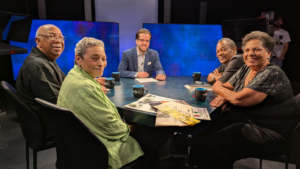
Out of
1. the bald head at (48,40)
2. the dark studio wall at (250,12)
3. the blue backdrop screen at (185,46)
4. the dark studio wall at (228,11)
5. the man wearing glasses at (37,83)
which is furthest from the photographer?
the dark studio wall at (250,12)

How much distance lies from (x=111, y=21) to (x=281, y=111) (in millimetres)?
3720

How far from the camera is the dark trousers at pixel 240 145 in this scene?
146 centimetres

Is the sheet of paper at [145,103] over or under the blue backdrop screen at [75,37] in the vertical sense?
under

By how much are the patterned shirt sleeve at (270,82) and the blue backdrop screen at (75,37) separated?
3.24 metres

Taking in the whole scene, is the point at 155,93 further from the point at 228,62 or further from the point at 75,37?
the point at 75,37

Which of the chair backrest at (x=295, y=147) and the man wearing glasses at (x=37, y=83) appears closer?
the chair backrest at (x=295, y=147)

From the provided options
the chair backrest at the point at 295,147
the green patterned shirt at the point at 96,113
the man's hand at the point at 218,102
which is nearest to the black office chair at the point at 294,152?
the chair backrest at the point at 295,147

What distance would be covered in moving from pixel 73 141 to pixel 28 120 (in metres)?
0.72

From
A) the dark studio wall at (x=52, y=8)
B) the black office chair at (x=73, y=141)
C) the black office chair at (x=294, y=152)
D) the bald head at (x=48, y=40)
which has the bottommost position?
the black office chair at (x=294, y=152)

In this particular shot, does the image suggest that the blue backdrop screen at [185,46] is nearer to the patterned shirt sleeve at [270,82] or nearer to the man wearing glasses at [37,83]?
the man wearing glasses at [37,83]

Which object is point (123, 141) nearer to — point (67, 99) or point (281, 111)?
point (67, 99)

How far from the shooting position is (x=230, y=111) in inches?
69.9

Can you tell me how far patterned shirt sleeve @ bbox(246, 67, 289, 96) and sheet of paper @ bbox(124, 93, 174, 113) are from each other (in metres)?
0.67

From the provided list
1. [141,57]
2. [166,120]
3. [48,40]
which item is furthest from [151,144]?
[141,57]
